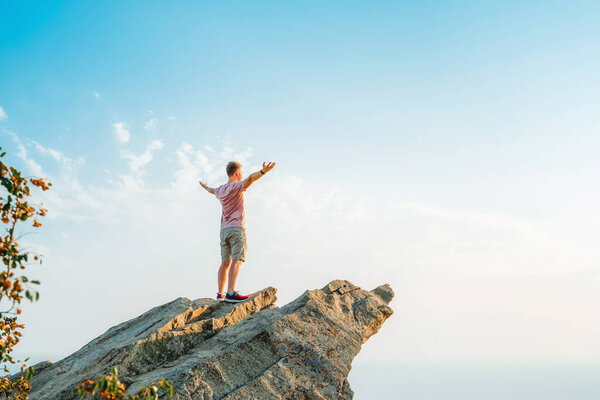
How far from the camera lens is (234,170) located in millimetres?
13055

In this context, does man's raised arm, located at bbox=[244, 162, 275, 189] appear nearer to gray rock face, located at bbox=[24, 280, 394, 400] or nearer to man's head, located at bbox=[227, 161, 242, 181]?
man's head, located at bbox=[227, 161, 242, 181]

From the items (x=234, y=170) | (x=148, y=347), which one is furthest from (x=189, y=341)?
(x=234, y=170)

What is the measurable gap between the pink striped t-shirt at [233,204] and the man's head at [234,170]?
1.16 feet

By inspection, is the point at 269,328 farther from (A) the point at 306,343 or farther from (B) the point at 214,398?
(B) the point at 214,398

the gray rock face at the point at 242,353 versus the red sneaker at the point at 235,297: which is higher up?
the red sneaker at the point at 235,297

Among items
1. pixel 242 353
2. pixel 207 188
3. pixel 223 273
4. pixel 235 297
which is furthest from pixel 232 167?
pixel 242 353

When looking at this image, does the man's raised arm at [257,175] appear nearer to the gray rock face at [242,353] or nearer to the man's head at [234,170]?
the man's head at [234,170]

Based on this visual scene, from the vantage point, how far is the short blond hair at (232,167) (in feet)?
42.9

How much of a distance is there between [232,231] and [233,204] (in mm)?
793

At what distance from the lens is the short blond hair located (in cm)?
1306

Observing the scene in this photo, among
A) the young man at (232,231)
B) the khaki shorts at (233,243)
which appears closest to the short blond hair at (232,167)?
the young man at (232,231)

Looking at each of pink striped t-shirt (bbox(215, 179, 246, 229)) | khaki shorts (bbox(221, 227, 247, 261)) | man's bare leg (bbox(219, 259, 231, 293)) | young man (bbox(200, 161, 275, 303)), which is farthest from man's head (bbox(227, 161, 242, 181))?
man's bare leg (bbox(219, 259, 231, 293))

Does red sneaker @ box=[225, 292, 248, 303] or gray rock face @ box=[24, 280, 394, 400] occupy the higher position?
red sneaker @ box=[225, 292, 248, 303]

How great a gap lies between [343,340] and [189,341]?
3266 mm
